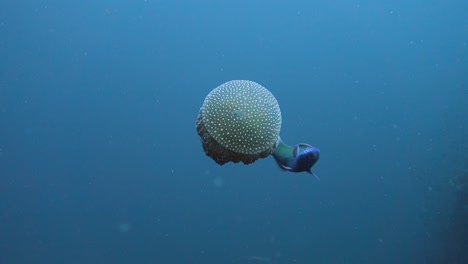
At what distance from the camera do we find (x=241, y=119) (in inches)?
103

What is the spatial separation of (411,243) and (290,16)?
201 inches

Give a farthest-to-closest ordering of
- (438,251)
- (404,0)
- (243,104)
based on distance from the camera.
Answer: (404,0), (438,251), (243,104)

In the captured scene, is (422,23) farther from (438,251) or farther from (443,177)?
(438,251)

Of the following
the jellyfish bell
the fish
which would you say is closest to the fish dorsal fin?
the fish

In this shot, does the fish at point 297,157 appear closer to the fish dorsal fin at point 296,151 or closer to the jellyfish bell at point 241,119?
the fish dorsal fin at point 296,151

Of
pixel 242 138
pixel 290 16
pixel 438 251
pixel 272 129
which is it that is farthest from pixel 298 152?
pixel 438 251

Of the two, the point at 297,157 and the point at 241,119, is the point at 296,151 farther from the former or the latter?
the point at 241,119

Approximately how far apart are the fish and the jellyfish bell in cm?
Result: 16

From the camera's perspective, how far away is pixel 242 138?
2646 mm

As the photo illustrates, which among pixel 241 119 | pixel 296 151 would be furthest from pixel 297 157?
pixel 241 119

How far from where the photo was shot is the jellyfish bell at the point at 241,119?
2.63 meters

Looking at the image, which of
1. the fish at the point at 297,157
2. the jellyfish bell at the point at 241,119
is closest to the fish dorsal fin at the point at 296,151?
the fish at the point at 297,157

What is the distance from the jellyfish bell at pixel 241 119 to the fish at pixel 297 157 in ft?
0.52

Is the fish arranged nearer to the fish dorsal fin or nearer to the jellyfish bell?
the fish dorsal fin
